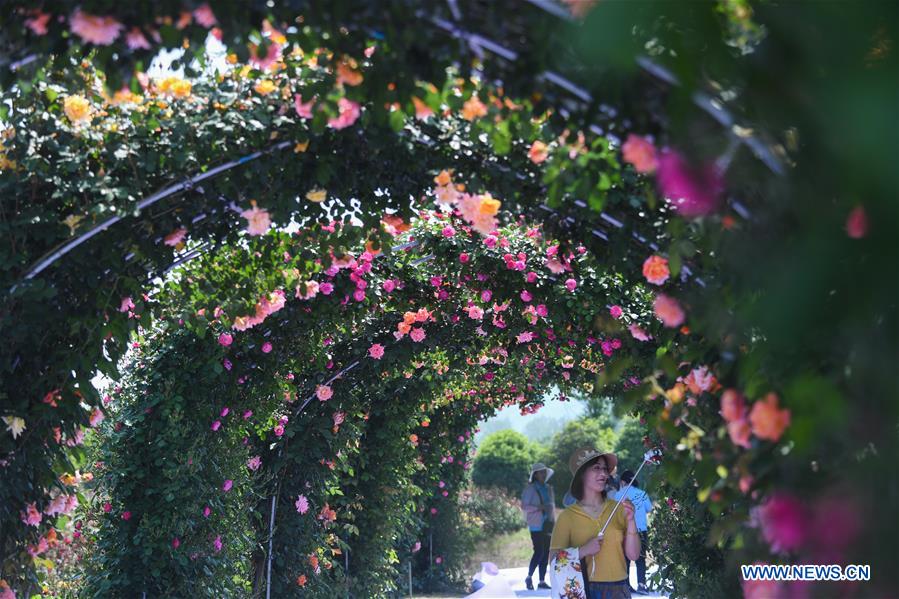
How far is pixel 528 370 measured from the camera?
833 cm

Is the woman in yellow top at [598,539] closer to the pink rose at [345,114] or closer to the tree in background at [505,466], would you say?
the pink rose at [345,114]

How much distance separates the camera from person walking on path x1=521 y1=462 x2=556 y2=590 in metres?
10.9

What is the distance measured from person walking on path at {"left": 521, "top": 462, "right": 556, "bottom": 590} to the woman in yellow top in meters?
5.45

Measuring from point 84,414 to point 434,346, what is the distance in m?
3.39

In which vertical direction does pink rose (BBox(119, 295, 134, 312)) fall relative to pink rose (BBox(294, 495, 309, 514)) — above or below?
above

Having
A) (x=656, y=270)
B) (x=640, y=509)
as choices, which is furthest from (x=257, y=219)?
(x=640, y=509)

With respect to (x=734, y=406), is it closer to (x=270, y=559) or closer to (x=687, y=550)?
(x=687, y=550)

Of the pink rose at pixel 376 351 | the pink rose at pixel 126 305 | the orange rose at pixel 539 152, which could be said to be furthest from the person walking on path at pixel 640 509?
the orange rose at pixel 539 152

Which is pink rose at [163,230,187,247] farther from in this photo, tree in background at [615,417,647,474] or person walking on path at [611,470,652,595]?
tree in background at [615,417,647,474]

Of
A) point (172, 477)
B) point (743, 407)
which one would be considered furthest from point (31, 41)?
point (172, 477)

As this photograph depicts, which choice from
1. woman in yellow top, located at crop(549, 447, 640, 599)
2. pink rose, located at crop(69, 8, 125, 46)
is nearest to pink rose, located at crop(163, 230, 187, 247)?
pink rose, located at crop(69, 8, 125, 46)

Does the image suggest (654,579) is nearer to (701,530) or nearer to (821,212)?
(701,530)

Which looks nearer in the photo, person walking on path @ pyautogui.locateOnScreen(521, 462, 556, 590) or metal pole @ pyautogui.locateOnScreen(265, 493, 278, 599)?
metal pole @ pyautogui.locateOnScreen(265, 493, 278, 599)

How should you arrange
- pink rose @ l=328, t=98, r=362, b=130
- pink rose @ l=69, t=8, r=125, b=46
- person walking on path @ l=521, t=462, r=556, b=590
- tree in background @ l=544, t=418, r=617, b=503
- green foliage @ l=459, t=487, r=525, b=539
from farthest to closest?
tree in background @ l=544, t=418, r=617, b=503, green foliage @ l=459, t=487, r=525, b=539, person walking on path @ l=521, t=462, r=556, b=590, pink rose @ l=328, t=98, r=362, b=130, pink rose @ l=69, t=8, r=125, b=46
